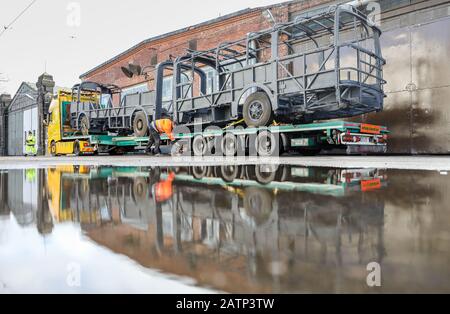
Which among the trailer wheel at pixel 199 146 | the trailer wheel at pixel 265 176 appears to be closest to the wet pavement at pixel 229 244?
the trailer wheel at pixel 265 176

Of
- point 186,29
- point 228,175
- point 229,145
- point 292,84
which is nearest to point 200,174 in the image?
point 228,175

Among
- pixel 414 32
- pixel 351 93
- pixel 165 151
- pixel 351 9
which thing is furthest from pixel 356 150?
pixel 165 151

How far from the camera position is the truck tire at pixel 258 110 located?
765cm

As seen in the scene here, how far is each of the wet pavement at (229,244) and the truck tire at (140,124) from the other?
996 cm

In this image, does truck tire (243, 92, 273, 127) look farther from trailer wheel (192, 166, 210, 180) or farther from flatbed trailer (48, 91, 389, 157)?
trailer wheel (192, 166, 210, 180)

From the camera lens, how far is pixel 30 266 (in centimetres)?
85

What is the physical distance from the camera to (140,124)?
464 inches

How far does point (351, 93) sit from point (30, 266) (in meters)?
7.25

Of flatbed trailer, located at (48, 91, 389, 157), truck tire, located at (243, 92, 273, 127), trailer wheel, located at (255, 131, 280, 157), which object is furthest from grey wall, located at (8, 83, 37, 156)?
trailer wheel, located at (255, 131, 280, 157)

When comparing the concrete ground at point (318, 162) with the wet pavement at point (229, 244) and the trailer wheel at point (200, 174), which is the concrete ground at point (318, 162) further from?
the wet pavement at point (229, 244)

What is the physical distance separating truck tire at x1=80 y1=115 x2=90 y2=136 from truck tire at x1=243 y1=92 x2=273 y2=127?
8611mm

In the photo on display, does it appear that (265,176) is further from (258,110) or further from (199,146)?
(199,146)

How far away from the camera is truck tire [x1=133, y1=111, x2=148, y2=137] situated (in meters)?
11.6
